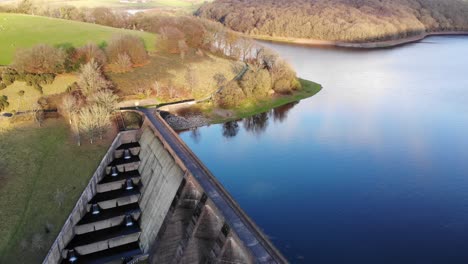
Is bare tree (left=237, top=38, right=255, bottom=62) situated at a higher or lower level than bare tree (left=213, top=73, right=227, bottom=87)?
higher

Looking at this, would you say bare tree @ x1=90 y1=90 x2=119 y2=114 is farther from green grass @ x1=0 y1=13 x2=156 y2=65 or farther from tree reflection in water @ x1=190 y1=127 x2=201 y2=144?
green grass @ x1=0 y1=13 x2=156 y2=65

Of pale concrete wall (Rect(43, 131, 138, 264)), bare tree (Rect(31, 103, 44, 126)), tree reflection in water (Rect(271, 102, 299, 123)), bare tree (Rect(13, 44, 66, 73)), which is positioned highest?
bare tree (Rect(13, 44, 66, 73))

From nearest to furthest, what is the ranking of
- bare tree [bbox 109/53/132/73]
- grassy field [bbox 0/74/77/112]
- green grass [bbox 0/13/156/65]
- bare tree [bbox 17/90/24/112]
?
grassy field [bbox 0/74/77/112] < bare tree [bbox 17/90/24/112] < bare tree [bbox 109/53/132/73] < green grass [bbox 0/13/156/65]

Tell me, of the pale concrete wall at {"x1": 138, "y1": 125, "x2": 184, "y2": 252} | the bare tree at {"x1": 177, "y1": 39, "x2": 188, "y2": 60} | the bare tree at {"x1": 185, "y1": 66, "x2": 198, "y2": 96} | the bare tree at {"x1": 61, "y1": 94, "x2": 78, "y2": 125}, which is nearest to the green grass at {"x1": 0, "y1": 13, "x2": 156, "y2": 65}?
the bare tree at {"x1": 177, "y1": 39, "x2": 188, "y2": 60}

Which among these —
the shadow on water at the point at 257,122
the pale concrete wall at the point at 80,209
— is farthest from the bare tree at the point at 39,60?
the shadow on water at the point at 257,122

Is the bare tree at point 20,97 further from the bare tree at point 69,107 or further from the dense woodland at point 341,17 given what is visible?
the dense woodland at point 341,17

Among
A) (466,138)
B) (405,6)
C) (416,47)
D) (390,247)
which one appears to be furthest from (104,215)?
(405,6)
